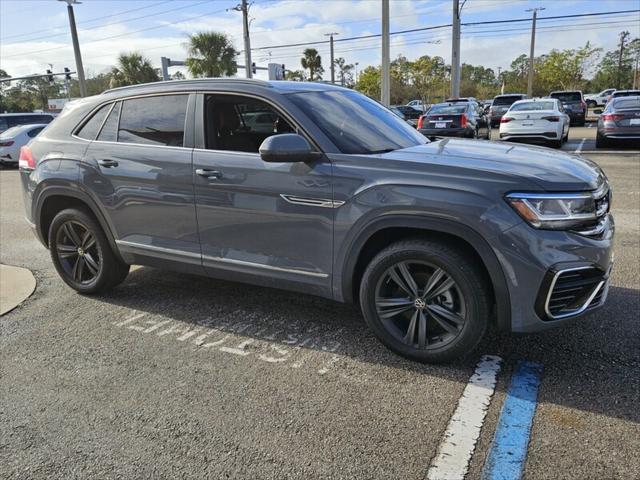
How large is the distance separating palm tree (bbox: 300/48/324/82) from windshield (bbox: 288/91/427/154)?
61586 mm

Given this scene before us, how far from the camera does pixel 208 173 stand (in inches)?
144

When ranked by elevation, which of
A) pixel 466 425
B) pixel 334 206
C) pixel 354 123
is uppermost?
pixel 354 123

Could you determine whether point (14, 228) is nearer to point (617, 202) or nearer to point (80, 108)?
point (80, 108)

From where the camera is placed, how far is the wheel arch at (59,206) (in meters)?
4.32

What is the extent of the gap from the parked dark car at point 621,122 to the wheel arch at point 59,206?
45.4ft

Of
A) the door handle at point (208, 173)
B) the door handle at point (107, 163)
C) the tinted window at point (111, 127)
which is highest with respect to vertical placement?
the tinted window at point (111, 127)

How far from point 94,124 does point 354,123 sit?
2.25m

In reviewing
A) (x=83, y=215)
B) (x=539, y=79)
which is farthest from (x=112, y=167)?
(x=539, y=79)

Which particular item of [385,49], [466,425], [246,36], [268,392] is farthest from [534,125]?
[246,36]

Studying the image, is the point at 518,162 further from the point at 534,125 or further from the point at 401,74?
the point at 401,74

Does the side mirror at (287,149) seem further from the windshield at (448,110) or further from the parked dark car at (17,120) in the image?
the parked dark car at (17,120)

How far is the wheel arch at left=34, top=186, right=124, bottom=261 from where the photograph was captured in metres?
4.32

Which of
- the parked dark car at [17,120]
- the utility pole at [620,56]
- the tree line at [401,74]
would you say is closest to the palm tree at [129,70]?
the tree line at [401,74]

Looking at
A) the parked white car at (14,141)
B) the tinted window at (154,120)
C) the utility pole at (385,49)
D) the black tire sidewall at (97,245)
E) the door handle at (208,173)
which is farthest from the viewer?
the utility pole at (385,49)
